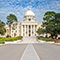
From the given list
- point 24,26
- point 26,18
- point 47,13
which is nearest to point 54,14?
point 47,13

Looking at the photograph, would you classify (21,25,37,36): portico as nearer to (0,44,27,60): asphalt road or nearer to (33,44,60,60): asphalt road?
(33,44,60,60): asphalt road

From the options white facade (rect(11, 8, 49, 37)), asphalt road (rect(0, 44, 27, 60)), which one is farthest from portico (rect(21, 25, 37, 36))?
asphalt road (rect(0, 44, 27, 60))

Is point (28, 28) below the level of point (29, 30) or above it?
above

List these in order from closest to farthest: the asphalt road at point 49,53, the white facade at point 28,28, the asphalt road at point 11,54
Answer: the asphalt road at point 49,53, the asphalt road at point 11,54, the white facade at point 28,28

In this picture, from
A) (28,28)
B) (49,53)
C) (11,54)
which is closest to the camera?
(11,54)

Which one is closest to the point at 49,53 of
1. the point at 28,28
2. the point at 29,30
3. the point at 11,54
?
the point at 11,54

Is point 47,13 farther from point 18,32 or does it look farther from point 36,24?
point 18,32

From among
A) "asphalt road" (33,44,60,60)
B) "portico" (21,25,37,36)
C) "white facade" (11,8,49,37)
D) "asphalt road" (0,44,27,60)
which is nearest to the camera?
"asphalt road" (33,44,60,60)

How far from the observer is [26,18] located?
96125 millimetres

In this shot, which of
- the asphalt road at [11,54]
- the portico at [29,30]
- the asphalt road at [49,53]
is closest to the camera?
the asphalt road at [49,53]

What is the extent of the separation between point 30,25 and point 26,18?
11.6m

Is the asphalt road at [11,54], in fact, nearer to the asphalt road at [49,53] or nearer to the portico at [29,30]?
the asphalt road at [49,53]

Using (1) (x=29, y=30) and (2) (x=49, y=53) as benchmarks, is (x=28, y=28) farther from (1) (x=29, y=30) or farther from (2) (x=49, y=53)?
(2) (x=49, y=53)

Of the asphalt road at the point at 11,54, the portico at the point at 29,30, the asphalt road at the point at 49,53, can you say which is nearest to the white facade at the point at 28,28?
the portico at the point at 29,30
